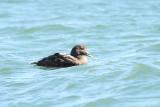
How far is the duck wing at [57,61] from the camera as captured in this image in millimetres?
18703

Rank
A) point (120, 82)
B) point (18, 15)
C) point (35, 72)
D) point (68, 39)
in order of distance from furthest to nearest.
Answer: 1. point (18, 15)
2. point (68, 39)
3. point (35, 72)
4. point (120, 82)

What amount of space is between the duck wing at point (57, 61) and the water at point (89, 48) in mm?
182

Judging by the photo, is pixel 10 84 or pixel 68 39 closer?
pixel 10 84

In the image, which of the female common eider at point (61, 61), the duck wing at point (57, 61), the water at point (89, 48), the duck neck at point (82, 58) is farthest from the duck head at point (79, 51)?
the duck wing at point (57, 61)

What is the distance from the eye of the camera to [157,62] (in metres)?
18.5

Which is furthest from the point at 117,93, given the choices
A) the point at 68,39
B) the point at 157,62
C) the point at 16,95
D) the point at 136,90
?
the point at 68,39

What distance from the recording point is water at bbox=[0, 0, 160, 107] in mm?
15617

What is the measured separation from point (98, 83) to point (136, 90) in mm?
1126

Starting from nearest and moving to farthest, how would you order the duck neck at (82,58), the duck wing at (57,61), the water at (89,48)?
the water at (89,48) → the duck wing at (57,61) → the duck neck at (82,58)

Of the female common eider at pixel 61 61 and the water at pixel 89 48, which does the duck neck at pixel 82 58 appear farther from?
the water at pixel 89 48

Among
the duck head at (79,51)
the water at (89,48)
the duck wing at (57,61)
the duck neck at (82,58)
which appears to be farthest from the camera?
the duck head at (79,51)

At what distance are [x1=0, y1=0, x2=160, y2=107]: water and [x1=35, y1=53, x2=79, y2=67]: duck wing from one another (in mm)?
182

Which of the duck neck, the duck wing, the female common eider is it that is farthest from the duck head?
the duck wing

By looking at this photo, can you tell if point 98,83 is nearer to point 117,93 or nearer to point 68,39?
point 117,93
